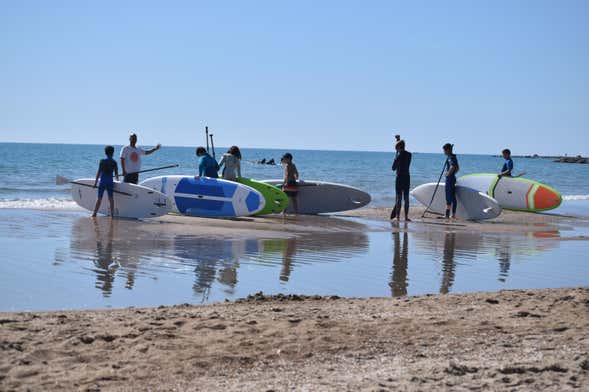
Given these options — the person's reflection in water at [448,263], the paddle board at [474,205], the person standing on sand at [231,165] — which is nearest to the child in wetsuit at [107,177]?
the person standing on sand at [231,165]

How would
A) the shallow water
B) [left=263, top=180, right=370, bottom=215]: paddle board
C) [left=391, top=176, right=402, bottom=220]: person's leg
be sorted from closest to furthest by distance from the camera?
the shallow water < [left=391, top=176, right=402, bottom=220]: person's leg < [left=263, top=180, right=370, bottom=215]: paddle board

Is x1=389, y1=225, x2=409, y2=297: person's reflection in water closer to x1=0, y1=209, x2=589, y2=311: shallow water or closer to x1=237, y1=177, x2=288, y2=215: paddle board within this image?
x1=0, y1=209, x2=589, y2=311: shallow water

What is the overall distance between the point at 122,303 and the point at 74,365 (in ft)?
6.64

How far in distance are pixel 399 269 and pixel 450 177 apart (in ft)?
25.3

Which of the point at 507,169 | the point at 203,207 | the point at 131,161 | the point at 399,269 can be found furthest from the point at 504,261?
the point at 507,169

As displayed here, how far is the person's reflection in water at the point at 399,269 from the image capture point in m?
7.52

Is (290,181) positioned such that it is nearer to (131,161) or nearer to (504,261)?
(131,161)

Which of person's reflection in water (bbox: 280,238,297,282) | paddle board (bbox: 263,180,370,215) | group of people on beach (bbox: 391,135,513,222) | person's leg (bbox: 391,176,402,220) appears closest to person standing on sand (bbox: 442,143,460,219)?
group of people on beach (bbox: 391,135,513,222)

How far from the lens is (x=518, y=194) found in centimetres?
1984

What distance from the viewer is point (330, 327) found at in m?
5.45

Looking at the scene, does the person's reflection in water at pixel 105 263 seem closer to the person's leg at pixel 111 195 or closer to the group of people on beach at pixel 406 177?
the person's leg at pixel 111 195

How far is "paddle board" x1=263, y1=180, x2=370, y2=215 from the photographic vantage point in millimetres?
17641

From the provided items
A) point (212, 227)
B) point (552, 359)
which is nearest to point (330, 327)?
point (552, 359)

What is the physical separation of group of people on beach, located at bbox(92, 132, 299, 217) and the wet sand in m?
8.10
